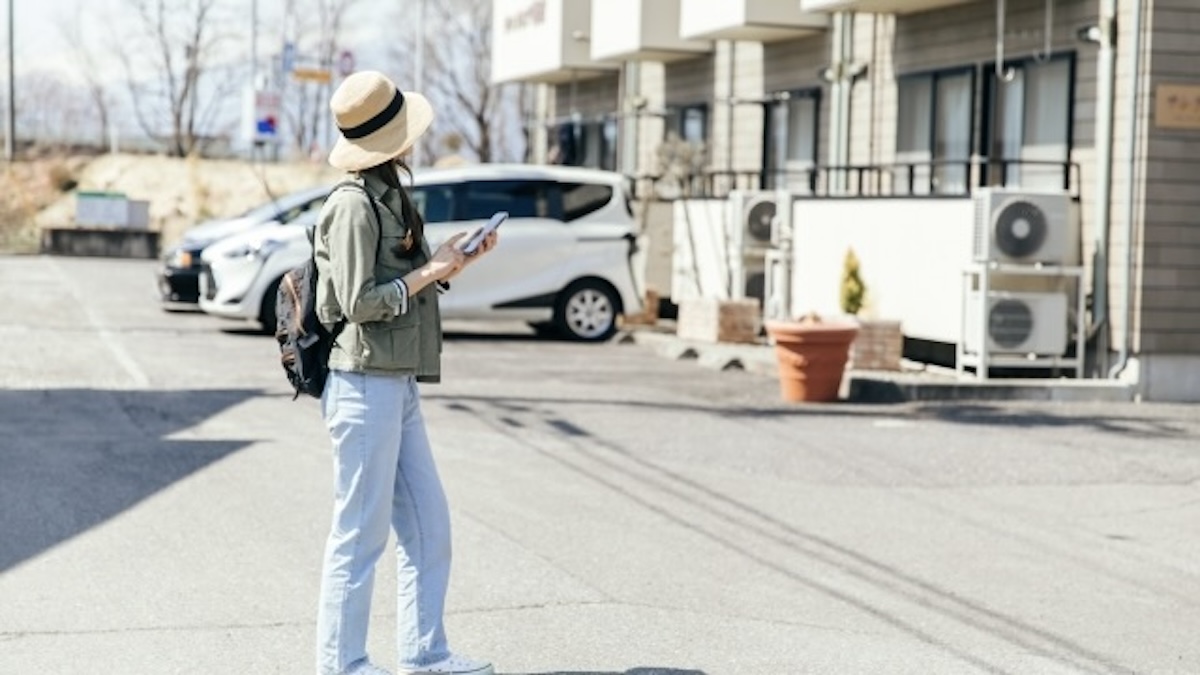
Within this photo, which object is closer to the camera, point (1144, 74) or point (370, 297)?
point (370, 297)

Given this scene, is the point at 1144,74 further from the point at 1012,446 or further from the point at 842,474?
the point at 842,474

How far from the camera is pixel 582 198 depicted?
22.2 m

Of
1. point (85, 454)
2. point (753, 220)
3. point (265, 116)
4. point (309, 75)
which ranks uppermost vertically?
point (309, 75)

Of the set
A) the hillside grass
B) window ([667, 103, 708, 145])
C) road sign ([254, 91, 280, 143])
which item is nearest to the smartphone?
window ([667, 103, 708, 145])

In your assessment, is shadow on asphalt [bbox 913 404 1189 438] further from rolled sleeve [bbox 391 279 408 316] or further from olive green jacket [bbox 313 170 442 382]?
rolled sleeve [bbox 391 279 408 316]

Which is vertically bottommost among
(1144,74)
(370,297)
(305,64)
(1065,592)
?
(1065,592)

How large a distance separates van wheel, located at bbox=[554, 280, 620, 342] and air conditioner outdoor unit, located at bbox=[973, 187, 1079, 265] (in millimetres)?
5814

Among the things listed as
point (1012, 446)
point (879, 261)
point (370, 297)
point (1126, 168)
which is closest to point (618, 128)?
point (879, 261)

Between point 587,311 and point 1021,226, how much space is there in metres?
6.25

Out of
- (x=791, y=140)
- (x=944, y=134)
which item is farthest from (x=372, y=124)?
(x=791, y=140)

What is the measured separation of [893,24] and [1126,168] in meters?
5.06

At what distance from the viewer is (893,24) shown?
831 inches

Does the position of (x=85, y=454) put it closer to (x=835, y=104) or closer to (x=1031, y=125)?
(x=1031, y=125)

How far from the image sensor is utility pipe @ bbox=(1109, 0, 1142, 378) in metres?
16.4
